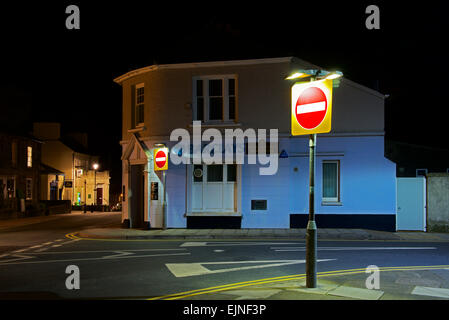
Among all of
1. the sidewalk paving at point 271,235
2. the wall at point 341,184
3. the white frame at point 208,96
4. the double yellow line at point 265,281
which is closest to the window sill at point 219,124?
the white frame at point 208,96

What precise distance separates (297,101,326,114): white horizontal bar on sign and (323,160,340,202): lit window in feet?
34.9

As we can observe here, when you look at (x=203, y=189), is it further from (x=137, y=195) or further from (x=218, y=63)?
(x=218, y=63)

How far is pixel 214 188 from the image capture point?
17719mm

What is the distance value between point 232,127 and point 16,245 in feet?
31.4

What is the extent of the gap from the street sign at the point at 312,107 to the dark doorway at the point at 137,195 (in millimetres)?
13062

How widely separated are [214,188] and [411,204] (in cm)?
857

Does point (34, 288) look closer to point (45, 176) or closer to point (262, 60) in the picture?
point (262, 60)

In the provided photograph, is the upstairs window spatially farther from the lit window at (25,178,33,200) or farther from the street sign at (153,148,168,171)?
the lit window at (25,178,33,200)

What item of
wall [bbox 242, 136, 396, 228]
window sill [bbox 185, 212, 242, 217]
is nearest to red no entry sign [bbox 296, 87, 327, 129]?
wall [bbox 242, 136, 396, 228]

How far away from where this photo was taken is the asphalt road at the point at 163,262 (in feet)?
25.5

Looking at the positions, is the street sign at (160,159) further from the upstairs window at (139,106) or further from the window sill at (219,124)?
the upstairs window at (139,106)

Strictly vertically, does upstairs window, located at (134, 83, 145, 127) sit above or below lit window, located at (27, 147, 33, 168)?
above

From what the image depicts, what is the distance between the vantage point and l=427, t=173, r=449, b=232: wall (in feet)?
55.1
